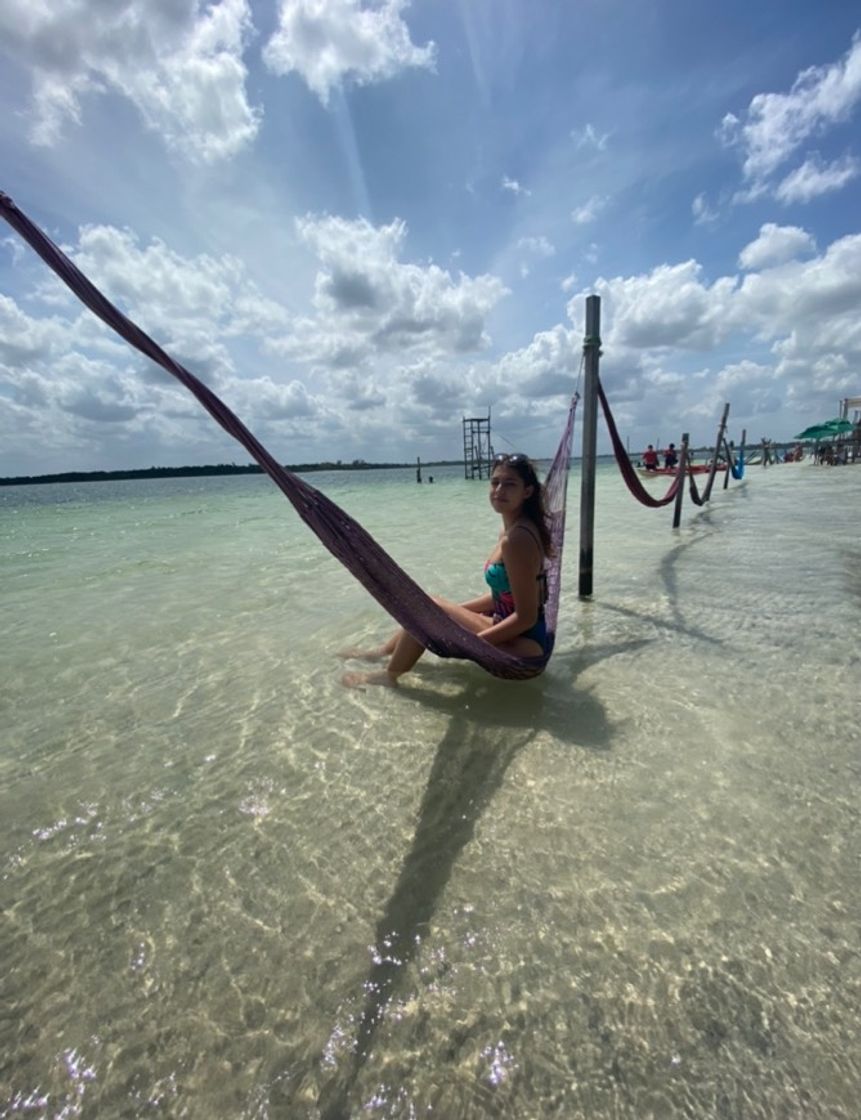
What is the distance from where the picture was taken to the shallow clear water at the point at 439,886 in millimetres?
1268

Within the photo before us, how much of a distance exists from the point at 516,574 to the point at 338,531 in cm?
106

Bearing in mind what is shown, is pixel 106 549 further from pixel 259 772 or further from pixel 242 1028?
pixel 242 1028

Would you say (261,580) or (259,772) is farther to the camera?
(261,580)

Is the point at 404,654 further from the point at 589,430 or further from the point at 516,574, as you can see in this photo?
the point at 589,430

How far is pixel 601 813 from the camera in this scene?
2109 millimetres

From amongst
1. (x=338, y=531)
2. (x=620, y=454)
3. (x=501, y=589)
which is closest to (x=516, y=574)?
(x=501, y=589)

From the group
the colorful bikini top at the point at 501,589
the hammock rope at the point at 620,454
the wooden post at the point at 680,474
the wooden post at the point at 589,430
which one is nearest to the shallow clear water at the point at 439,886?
the colorful bikini top at the point at 501,589

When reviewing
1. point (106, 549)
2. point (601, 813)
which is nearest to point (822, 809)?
point (601, 813)

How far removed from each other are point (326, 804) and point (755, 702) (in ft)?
7.70

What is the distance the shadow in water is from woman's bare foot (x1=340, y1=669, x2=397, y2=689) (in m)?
0.13

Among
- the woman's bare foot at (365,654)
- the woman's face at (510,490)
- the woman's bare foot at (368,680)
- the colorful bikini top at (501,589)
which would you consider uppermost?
the woman's face at (510,490)

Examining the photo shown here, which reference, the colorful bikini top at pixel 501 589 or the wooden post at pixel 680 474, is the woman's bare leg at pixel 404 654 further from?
the wooden post at pixel 680 474

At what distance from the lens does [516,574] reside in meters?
3.03

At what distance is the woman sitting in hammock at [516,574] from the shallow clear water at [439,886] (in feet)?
0.98
